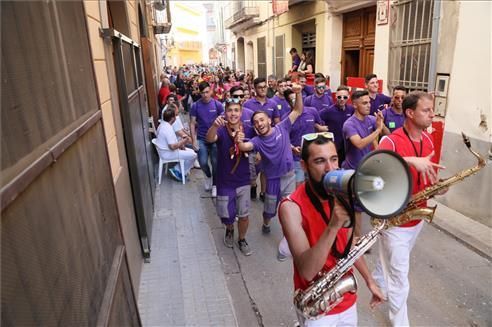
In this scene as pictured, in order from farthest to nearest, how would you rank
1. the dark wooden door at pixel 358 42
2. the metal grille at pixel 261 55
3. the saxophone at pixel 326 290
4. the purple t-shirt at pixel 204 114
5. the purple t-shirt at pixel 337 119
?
the metal grille at pixel 261 55
the dark wooden door at pixel 358 42
the purple t-shirt at pixel 204 114
the purple t-shirt at pixel 337 119
the saxophone at pixel 326 290

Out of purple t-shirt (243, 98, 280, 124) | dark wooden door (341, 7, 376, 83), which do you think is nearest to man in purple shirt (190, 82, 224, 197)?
purple t-shirt (243, 98, 280, 124)

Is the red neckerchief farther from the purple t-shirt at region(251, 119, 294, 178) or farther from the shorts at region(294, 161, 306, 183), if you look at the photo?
the shorts at region(294, 161, 306, 183)

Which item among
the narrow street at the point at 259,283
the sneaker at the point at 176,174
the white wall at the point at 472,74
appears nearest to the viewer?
the narrow street at the point at 259,283

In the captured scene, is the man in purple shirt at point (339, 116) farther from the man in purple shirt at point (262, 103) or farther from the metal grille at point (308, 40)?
the metal grille at point (308, 40)

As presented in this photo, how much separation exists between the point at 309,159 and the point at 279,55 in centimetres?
1692

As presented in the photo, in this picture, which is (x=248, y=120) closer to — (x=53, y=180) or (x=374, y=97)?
(x=374, y=97)

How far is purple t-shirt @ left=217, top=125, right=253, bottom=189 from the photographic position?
4738mm

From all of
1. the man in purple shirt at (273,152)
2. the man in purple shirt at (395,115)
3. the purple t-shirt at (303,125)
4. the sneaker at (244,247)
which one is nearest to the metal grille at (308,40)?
the purple t-shirt at (303,125)

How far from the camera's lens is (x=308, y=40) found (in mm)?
15516

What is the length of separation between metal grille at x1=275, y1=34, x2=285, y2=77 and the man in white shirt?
1112 centimetres

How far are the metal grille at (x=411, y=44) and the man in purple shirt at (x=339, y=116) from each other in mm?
1989

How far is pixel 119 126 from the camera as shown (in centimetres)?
413

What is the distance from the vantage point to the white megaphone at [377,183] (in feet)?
5.42

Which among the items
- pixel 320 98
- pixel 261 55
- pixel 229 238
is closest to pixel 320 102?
pixel 320 98
